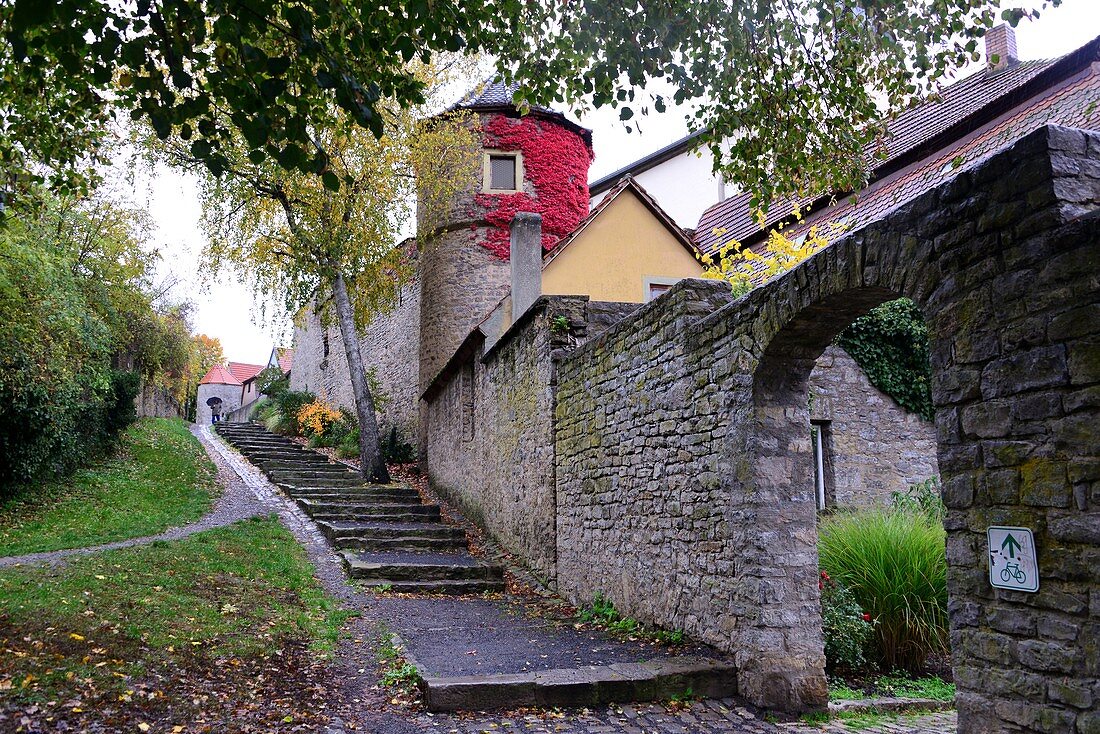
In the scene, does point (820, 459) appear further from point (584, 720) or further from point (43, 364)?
point (43, 364)

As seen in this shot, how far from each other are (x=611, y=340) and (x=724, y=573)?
9.74 ft

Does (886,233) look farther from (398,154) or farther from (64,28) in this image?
(398,154)

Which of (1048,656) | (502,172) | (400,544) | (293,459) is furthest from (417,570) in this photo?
(502,172)

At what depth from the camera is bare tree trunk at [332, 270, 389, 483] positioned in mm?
16734

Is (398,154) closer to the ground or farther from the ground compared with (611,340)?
farther from the ground

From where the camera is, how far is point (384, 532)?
12273 millimetres

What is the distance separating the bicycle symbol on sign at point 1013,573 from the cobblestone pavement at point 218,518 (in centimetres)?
874

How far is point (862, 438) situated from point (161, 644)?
30.8 feet

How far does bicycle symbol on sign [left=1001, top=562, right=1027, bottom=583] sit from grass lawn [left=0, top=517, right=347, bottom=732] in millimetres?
3811

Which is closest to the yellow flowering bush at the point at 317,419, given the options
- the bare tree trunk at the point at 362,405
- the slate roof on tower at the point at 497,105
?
the bare tree trunk at the point at 362,405

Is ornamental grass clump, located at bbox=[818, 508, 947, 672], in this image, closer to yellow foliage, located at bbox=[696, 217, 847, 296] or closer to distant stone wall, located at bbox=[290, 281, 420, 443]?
yellow foliage, located at bbox=[696, 217, 847, 296]

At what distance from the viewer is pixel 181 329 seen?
22.6 meters

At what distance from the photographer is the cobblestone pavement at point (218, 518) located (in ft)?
29.8

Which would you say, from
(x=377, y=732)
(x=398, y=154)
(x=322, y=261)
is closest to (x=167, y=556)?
(x=377, y=732)
